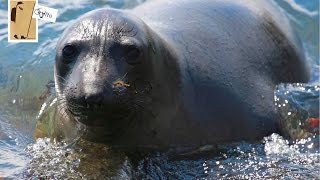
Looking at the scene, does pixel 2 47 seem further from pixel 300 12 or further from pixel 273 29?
pixel 300 12

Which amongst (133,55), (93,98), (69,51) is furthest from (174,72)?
(93,98)

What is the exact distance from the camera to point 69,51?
16.1 feet

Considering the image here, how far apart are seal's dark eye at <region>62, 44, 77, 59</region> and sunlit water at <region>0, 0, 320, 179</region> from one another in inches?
26.8

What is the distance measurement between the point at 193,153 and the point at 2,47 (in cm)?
355

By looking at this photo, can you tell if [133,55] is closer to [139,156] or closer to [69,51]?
[69,51]

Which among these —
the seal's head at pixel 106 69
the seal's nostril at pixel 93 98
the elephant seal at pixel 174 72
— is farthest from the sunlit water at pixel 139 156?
the seal's nostril at pixel 93 98

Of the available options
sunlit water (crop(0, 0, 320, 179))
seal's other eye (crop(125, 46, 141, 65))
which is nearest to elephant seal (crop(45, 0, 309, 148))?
seal's other eye (crop(125, 46, 141, 65))

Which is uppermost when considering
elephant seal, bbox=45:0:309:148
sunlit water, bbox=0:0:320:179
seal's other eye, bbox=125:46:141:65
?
seal's other eye, bbox=125:46:141:65

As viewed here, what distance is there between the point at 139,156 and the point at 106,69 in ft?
2.82

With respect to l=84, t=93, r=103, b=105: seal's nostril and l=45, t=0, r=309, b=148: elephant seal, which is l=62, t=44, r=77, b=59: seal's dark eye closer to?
l=45, t=0, r=309, b=148: elephant seal

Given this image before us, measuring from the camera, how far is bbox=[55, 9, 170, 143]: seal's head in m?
4.55

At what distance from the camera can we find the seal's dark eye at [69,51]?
488 cm

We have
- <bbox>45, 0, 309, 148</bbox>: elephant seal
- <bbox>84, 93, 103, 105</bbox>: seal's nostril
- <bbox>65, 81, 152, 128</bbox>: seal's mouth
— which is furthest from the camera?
<bbox>45, 0, 309, 148</bbox>: elephant seal

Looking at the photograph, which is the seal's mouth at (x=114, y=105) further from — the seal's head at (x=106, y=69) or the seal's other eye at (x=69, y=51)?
the seal's other eye at (x=69, y=51)
